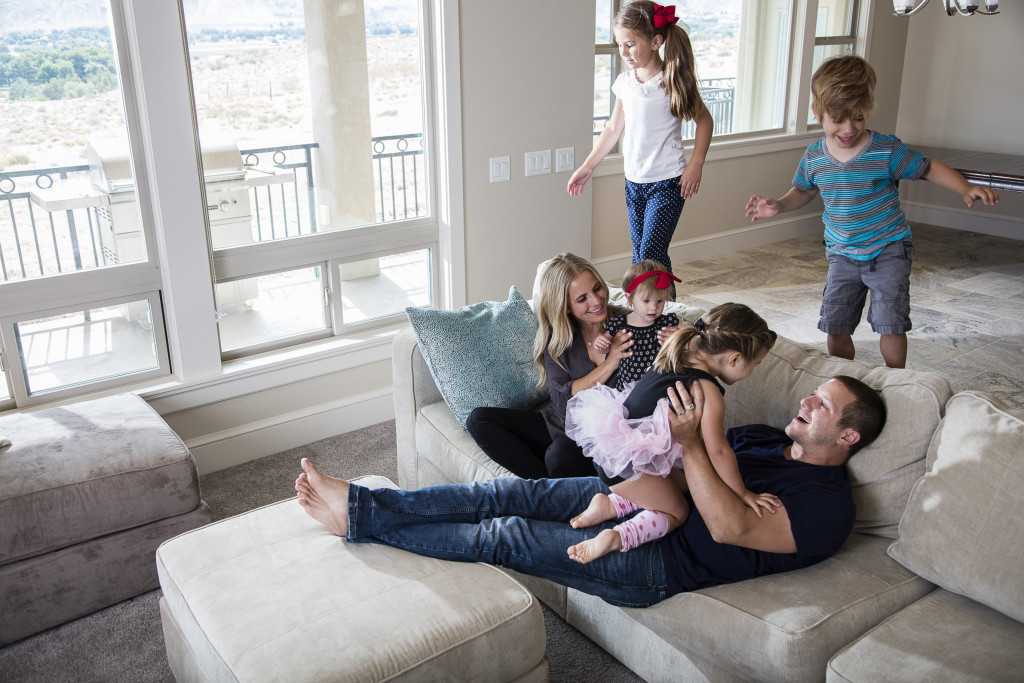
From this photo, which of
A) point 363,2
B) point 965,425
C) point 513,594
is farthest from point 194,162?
point 965,425

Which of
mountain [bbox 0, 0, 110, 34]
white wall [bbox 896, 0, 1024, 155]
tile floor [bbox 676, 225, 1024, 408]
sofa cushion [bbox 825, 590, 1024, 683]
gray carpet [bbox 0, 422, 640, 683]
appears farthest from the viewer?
white wall [bbox 896, 0, 1024, 155]

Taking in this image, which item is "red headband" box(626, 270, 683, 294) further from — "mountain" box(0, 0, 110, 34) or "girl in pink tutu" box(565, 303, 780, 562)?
"mountain" box(0, 0, 110, 34)

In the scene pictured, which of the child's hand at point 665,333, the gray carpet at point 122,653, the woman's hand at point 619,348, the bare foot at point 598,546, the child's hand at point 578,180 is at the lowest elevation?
the gray carpet at point 122,653

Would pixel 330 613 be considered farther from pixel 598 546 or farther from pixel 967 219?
pixel 967 219

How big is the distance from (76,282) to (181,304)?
0.34 meters

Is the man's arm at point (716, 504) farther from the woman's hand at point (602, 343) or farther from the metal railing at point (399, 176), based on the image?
the metal railing at point (399, 176)

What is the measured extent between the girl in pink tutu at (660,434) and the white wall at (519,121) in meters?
1.81

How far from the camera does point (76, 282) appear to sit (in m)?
2.77

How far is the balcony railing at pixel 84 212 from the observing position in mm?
2660

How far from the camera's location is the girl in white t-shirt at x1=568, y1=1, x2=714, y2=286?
3.10 metres

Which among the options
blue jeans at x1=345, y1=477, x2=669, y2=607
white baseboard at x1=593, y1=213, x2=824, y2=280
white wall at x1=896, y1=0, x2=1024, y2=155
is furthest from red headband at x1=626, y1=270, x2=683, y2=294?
white wall at x1=896, y1=0, x2=1024, y2=155

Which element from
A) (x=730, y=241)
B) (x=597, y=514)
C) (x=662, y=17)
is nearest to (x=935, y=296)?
(x=730, y=241)

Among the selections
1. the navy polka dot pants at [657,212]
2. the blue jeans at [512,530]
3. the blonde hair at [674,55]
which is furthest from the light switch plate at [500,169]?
the blue jeans at [512,530]

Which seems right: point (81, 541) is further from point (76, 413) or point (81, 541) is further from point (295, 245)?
point (295, 245)
